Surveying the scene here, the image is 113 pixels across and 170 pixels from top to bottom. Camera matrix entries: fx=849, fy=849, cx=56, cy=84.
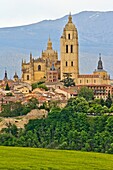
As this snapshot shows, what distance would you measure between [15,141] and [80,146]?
4510 millimetres

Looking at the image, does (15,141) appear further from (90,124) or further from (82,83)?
(82,83)

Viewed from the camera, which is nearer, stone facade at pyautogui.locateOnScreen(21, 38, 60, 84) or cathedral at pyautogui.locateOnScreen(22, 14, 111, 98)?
cathedral at pyautogui.locateOnScreen(22, 14, 111, 98)

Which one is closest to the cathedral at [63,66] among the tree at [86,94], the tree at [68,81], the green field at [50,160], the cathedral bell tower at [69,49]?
the cathedral bell tower at [69,49]

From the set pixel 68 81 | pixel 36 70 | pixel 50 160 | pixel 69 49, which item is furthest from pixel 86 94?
pixel 50 160

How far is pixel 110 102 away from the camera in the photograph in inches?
3059

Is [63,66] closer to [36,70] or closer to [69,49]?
[69,49]

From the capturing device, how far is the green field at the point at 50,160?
32.0 m

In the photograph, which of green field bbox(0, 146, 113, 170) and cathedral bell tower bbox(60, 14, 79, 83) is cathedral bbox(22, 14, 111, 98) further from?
green field bbox(0, 146, 113, 170)

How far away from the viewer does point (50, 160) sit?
34.8 metres

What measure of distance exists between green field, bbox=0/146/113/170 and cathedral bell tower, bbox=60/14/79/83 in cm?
7555

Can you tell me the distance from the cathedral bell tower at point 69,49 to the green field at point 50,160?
75.6 metres

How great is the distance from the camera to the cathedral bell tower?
4528 inches

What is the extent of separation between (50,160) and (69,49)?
269ft

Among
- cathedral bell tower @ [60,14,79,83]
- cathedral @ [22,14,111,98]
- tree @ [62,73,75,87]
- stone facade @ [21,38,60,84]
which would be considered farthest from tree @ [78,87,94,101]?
stone facade @ [21,38,60,84]
